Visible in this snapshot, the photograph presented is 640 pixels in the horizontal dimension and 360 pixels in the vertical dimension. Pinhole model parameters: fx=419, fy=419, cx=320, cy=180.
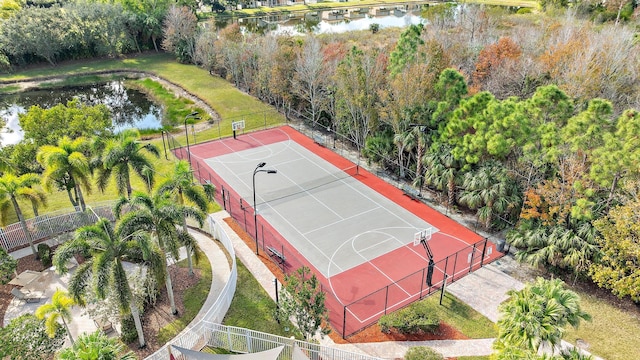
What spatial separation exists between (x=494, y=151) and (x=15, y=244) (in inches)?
1193

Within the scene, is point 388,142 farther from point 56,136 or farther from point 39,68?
point 39,68

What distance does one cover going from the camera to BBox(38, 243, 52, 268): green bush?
24.0 m

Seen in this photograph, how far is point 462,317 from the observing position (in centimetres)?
2180

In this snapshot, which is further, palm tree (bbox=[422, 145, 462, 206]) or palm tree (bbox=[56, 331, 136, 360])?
palm tree (bbox=[422, 145, 462, 206])

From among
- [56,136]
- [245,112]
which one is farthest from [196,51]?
[56,136]

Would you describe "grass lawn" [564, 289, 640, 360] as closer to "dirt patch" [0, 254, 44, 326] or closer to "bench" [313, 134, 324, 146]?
"bench" [313, 134, 324, 146]

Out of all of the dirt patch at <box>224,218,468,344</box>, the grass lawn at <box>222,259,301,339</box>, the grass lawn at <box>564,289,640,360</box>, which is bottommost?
the dirt patch at <box>224,218,468,344</box>

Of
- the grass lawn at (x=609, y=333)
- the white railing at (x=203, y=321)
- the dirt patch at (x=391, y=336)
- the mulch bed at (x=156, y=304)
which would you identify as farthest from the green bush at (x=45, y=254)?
the grass lawn at (x=609, y=333)

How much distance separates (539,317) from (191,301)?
16310 millimetres

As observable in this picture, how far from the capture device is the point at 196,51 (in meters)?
65.2

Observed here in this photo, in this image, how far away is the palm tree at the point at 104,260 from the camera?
1686 cm

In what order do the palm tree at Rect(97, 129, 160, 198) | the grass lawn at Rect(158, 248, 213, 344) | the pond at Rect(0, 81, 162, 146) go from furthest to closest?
the pond at Rect(0, 81, 162, 146)
the palm tree at Rect(97, 129, 160, 198)
the grass lawn at Rect(158, 248, 213, 344)

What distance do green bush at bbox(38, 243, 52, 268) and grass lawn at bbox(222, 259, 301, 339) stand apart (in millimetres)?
10994

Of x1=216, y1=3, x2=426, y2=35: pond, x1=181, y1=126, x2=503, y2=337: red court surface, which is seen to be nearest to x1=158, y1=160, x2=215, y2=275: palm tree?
x1=181, y1=126, x2=503, y2=337: red court surface
